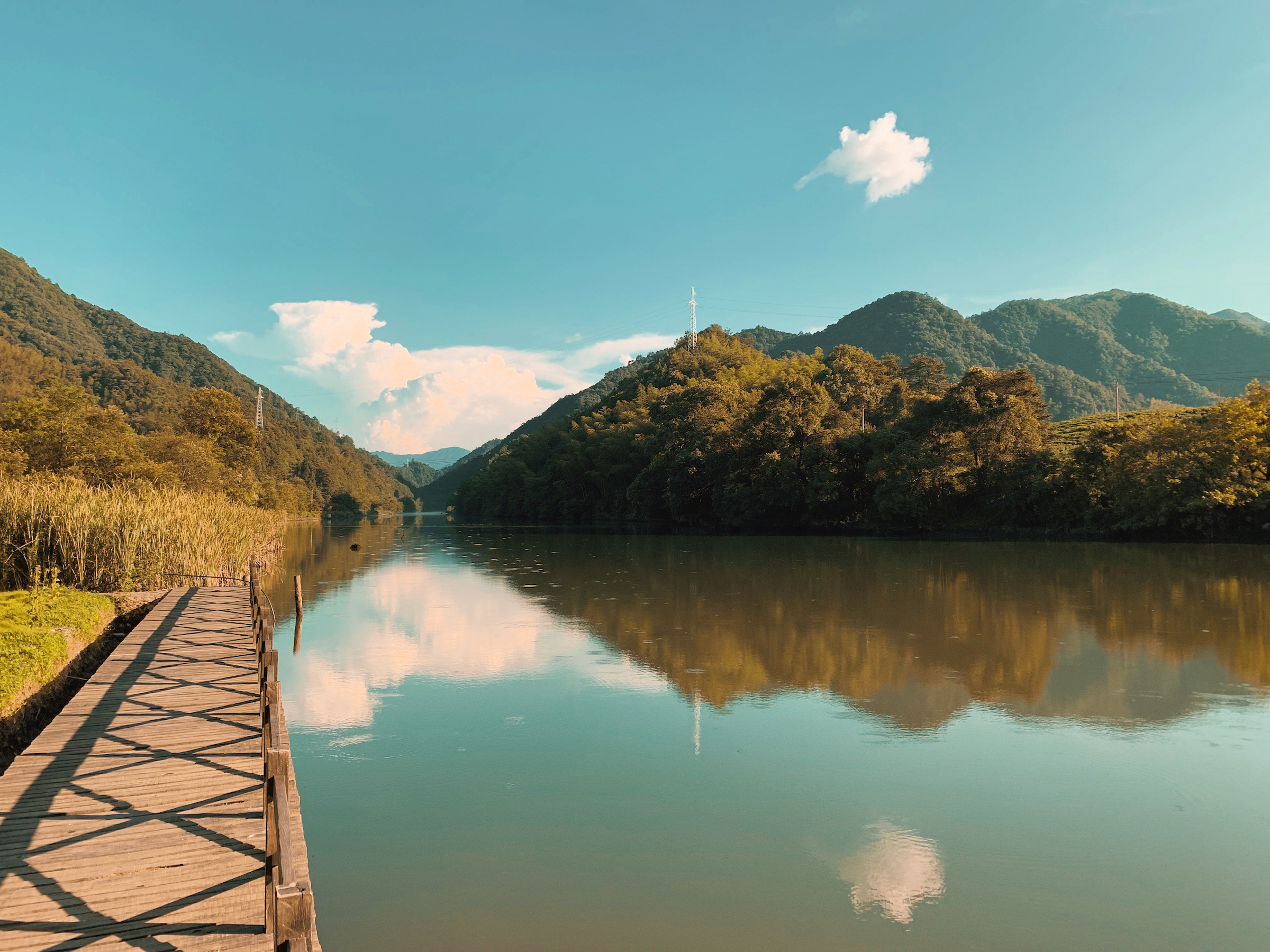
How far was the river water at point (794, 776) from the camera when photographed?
5.48 metres

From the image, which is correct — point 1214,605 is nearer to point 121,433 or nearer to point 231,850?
point 231,850

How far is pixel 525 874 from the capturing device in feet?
20.0

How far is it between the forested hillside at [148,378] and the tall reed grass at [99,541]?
49700 millimetres

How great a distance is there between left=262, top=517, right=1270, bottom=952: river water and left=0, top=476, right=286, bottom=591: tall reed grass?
4.99 meters

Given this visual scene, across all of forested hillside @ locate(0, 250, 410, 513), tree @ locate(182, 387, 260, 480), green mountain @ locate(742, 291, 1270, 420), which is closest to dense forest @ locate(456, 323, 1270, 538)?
tree @ locate(182, 387, 260, 480)

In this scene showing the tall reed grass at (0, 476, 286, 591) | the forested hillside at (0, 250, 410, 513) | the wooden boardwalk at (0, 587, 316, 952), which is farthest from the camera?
the forested hillside at (0, 250, 410, 513)

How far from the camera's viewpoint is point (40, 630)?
35.6 ft

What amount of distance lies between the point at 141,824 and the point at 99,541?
53.2ft

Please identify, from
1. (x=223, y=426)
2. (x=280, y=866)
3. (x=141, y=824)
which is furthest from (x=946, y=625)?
(x=223, y=426)

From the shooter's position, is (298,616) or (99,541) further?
(298,616)

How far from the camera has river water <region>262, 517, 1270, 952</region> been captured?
548 centimetres

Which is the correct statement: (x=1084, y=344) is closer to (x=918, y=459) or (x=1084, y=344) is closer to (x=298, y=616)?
(x=918, y=459)

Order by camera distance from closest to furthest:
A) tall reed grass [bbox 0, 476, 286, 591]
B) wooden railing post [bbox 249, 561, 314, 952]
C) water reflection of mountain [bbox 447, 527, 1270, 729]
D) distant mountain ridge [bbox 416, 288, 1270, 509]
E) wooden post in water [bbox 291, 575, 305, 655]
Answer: wooden railing post [bbox 249, 561, 314, 952] → water reflection of mountain [bbox 447, 527, 1270, 729] → wooden post in water [bbox 291, 575, 305, 655] → tall reed grass [bbox 0, 476, 286, 591] → distant mountain ridge [bbox 416, 288, 1270, 509]

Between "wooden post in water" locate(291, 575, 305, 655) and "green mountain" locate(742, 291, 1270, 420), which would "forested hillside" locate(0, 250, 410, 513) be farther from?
"green mountain" locate(742, 291, 1270, 420)
